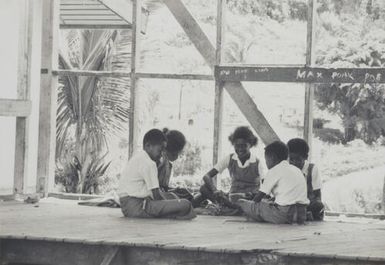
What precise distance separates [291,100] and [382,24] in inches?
83.0

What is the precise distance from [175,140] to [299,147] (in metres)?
1.39

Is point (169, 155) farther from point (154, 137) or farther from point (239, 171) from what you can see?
point (154, 137)

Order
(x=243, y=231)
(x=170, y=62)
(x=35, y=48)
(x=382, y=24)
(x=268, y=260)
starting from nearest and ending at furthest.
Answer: (x=268, y=260) < (x=243, y=231) < (x=35, y=48) < (x=382, y=24) < (x=170, y=62)

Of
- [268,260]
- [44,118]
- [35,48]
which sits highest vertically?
[35,48]

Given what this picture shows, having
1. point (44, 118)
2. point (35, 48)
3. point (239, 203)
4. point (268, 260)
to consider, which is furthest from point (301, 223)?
point (35, 48)

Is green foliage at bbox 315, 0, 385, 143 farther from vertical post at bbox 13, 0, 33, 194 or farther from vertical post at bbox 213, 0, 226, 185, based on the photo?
vertical post at bbox 13, 0, 33, 194

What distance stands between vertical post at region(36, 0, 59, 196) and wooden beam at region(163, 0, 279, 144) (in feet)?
5.11

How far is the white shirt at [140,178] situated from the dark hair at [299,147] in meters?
1.58

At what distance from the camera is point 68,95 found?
1581cm

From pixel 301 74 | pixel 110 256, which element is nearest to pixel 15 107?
pixel 301 74

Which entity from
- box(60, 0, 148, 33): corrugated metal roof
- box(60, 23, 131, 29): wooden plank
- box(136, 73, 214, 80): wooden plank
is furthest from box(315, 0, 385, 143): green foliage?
box(136, 73, 214, 80): wooden plank

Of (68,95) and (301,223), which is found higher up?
(68,95)

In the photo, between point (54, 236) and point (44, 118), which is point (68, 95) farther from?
point (54, 236)

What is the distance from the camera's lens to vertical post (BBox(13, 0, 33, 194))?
34.4ft
